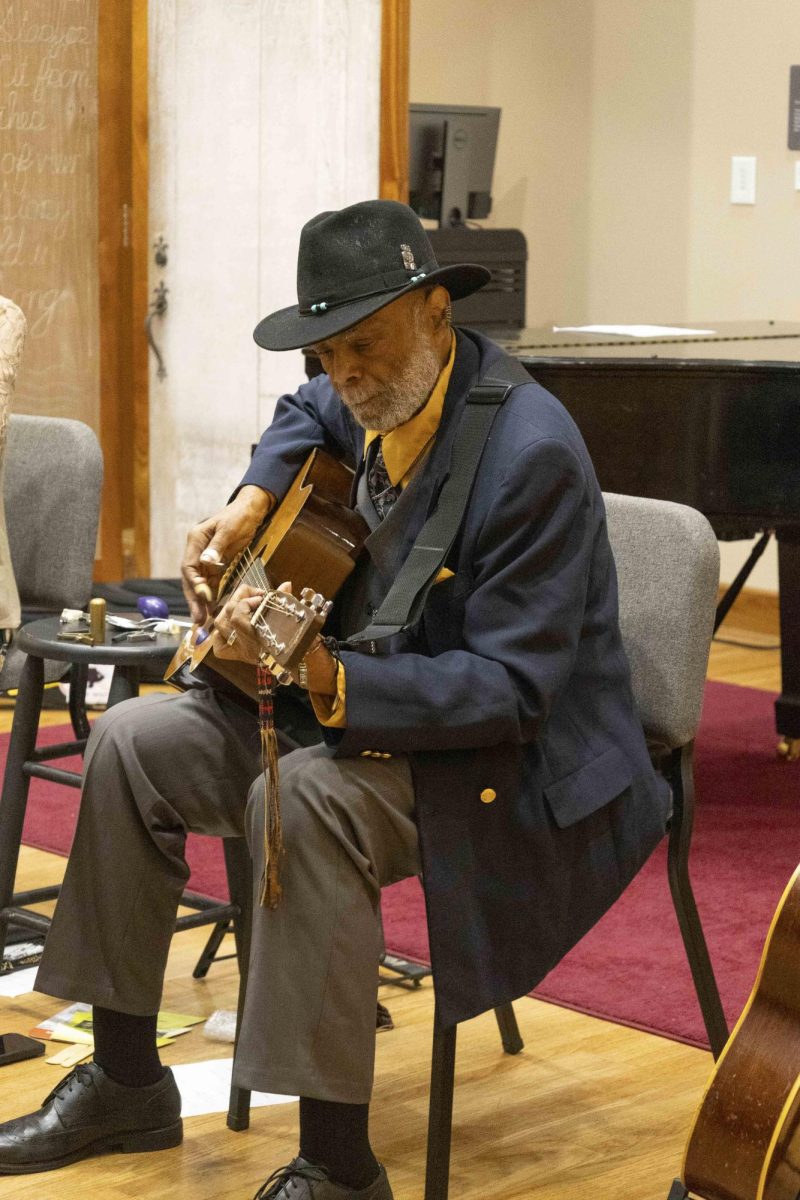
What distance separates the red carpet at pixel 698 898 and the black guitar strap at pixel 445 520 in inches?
42.1

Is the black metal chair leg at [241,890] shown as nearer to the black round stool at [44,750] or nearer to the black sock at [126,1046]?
the black round stool at [44,750]

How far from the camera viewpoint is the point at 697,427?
381 centimetres

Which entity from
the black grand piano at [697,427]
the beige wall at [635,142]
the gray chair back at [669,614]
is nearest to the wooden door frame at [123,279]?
the beige wall at [635,142]

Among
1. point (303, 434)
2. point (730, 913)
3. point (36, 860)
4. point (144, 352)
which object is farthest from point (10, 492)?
point (144, 352)

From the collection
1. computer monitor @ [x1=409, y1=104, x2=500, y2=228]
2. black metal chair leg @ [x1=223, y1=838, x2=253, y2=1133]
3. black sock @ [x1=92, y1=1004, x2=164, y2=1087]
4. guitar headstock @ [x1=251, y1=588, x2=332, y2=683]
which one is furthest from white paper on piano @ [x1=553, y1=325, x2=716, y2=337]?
guitar headstock @ [x1=251, y1=588, x2=332, y2=683]

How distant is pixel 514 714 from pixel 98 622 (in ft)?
2.89

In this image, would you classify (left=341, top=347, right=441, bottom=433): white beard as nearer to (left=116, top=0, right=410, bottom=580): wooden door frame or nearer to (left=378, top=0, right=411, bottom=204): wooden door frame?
(left=378, top=0, right=411, bottom=204): wooden door frame

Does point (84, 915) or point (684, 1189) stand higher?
point (84, 915)

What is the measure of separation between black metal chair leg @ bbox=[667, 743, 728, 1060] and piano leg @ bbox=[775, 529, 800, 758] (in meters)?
1.97

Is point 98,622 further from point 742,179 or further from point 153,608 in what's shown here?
point 742,179

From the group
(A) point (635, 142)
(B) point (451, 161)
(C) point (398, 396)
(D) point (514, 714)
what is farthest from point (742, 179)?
(D) point (514, 714)

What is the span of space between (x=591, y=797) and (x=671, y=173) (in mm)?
4732

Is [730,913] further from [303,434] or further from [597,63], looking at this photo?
[597,63]

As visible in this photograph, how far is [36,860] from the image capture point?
11.8 ft
